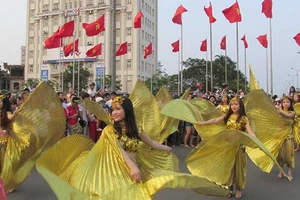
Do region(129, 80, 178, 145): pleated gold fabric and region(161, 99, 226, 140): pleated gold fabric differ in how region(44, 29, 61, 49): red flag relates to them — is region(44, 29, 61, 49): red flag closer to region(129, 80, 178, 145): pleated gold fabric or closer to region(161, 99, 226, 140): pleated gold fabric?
region(161, 99, 226, 140): pleated gold fabric

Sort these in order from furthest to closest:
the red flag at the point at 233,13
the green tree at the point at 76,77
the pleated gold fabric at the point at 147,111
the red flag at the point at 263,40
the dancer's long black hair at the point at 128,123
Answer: the green tree at the point at 76,77 → the red flag at the point at 263,40 → the red flag at the point at 233,13 → the pleated gold fabric at the point at 147,111 → the dancer's long black hair at the point at 128,123

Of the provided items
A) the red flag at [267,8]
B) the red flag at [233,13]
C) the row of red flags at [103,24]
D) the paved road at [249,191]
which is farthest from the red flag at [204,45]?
the paved road at [249,191]

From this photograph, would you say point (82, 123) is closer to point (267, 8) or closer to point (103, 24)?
point (103, 24)

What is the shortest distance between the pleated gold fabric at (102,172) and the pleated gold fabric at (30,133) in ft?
4.92

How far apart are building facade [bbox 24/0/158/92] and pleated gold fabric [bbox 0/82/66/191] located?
193ft

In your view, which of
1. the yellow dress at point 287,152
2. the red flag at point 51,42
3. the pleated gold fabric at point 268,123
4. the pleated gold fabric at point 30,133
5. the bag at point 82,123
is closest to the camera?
the pleated gold fabric at point 30,133

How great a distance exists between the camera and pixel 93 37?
6944 centimetres

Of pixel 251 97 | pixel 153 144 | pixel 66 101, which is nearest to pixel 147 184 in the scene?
pixel 153 144

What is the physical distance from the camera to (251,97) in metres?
6.55

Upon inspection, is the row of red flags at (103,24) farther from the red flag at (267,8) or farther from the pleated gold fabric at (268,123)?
the pleated gold fabric at (268,123)

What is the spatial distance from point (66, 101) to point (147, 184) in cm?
785

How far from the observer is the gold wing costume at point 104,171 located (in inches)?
130

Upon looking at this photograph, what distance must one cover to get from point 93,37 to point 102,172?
2667 inches

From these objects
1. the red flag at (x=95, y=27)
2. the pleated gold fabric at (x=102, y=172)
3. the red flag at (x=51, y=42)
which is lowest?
the pleated gold fabric at (x=102, y=172)
